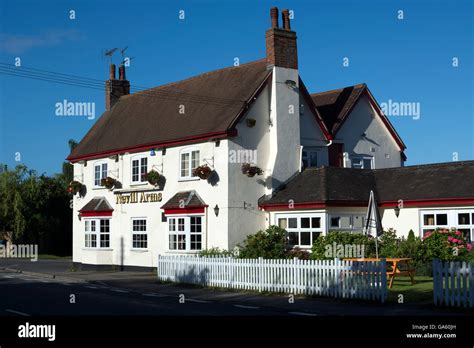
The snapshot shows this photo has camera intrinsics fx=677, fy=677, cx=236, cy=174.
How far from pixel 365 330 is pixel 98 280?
52.0 feet

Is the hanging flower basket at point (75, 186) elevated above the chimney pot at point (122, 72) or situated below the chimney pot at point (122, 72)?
below

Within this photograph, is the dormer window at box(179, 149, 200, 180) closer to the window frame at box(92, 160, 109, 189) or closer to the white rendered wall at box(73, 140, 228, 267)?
the white rendered wall at box(73, 140, 228, 267)

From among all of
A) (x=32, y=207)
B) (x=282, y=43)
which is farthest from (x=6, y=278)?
(x=32, y=207)

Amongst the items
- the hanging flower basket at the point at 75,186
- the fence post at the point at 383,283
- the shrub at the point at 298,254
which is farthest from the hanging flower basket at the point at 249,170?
the hanging flower basket at the point at 75,186

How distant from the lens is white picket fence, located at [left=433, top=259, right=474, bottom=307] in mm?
16203

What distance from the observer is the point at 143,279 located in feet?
91.1

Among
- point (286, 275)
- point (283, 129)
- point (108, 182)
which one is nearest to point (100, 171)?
point (108, 182)

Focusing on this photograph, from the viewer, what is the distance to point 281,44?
30.1m

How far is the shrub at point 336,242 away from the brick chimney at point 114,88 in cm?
1855

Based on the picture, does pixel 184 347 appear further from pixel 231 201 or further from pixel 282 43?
pixel 282 43

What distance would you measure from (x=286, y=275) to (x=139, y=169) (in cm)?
1424

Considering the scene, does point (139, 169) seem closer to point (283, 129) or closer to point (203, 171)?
point (203, 171)

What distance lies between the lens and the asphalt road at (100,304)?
54.1 feet

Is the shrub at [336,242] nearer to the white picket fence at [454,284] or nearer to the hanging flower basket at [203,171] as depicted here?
the hanging flower basket at [203,171]
